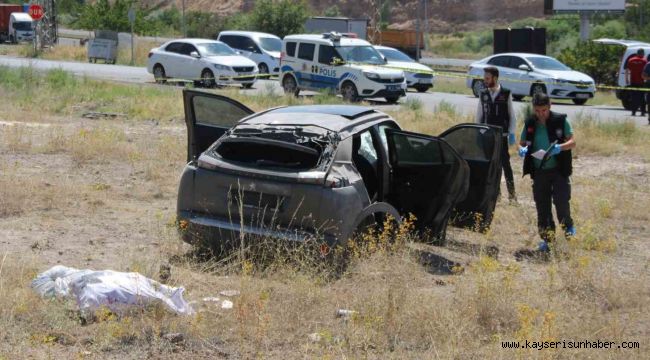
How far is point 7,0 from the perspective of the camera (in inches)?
3971

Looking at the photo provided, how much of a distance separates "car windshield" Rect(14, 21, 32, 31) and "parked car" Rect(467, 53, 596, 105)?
130 ft

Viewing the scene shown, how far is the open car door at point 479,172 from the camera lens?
8836 millimetres

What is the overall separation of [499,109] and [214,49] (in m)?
21.1

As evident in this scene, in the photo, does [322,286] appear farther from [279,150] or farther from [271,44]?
[271,44]

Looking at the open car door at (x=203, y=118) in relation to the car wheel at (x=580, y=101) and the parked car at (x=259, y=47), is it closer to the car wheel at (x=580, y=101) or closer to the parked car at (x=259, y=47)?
the car wheel at (x=580, y=101)

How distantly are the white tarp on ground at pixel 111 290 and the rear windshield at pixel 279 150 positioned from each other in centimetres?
161

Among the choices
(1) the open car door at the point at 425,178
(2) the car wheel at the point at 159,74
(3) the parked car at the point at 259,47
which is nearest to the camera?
(1) the open car door at the point at 425,178

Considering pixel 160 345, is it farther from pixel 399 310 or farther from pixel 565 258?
pixel 565 258

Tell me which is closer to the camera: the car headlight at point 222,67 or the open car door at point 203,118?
the open car door at point 203,118

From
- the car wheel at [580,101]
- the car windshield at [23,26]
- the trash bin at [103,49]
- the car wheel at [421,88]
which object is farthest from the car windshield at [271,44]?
the car windshield at [23,26]

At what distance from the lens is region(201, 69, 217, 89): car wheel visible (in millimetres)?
29416

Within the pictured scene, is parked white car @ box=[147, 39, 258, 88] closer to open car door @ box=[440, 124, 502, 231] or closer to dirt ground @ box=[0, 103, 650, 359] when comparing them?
dirt ground @ box=[0, 103, 650, 359]

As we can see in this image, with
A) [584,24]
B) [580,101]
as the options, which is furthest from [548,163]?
[584,24]

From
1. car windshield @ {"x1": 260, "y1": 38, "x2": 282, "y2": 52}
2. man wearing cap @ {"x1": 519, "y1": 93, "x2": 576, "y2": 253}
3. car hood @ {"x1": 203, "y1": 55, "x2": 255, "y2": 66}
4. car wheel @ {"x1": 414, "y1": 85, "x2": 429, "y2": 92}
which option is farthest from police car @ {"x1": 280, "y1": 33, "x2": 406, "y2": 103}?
man wearing cap @ {"x1": 519, "y1": 93, "x2": 576, "y2": 253}
